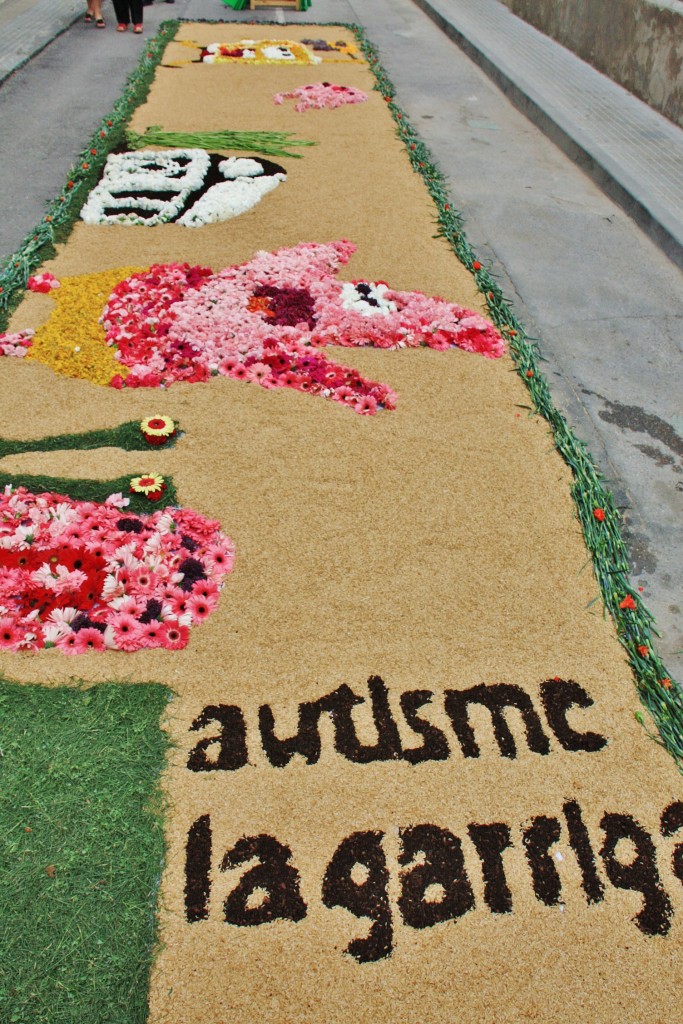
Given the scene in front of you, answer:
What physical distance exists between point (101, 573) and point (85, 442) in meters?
1.13

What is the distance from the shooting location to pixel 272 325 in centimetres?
550

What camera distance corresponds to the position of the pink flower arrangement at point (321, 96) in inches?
399

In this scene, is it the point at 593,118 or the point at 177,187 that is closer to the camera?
the point at 177,187

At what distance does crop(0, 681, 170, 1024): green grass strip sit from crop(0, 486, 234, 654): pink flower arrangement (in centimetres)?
28

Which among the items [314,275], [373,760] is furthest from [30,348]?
[373,760]

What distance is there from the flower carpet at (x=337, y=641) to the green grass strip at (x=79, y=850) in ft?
0.06

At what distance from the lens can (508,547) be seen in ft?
12.8

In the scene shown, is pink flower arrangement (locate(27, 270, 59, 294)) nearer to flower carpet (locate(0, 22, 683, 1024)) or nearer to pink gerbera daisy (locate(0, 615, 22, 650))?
flower carpet (locate(0, 22, 683, 1024))

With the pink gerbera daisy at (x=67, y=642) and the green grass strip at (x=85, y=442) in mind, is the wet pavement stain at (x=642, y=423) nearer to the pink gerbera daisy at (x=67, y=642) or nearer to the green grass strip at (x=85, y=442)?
the green grass strip at (x=85, y=442)

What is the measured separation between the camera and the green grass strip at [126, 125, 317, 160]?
8641 mm

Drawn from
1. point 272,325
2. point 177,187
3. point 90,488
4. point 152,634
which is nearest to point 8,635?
point 152,634

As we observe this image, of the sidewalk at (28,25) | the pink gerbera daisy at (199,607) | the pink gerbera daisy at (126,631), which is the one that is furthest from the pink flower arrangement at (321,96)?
the pink gerbera daisy at (126,631)

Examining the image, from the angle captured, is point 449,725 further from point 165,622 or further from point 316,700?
point 165,622

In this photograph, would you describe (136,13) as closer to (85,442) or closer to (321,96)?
(321,96)
